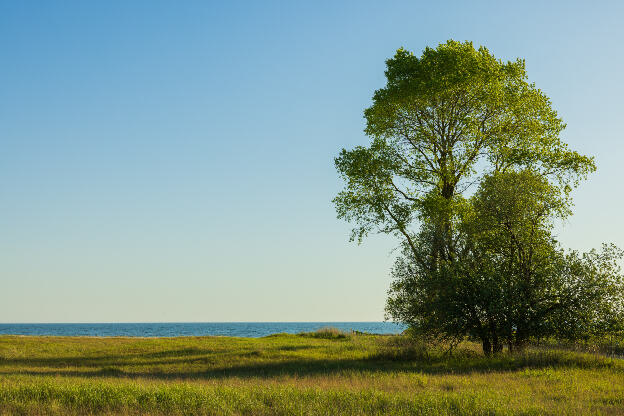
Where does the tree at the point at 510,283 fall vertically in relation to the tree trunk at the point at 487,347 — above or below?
above

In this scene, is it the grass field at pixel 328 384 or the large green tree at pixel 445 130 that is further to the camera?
the large green tree at pixel 445 130

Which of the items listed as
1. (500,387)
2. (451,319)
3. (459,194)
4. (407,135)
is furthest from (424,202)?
(500,387)

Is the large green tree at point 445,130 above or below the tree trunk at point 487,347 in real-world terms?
above

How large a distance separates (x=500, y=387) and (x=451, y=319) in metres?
8.36

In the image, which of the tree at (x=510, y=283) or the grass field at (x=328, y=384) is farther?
the tree at (x=510, y=283)

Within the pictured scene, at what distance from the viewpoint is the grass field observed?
44.8 ft

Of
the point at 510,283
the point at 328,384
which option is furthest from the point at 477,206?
the point at 328,384

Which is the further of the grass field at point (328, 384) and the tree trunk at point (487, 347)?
the tree trunk at point (487, 347)

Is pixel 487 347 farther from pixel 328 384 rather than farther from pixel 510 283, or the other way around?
pixel 328 384

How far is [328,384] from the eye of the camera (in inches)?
693

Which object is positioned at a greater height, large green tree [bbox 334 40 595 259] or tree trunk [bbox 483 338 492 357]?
large green tree [bbox 334 40 595 259]

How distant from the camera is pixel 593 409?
13.4m

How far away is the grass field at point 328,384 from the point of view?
538 inches

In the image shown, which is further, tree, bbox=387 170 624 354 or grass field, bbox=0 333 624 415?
tree, bbox=387 170 624 354
